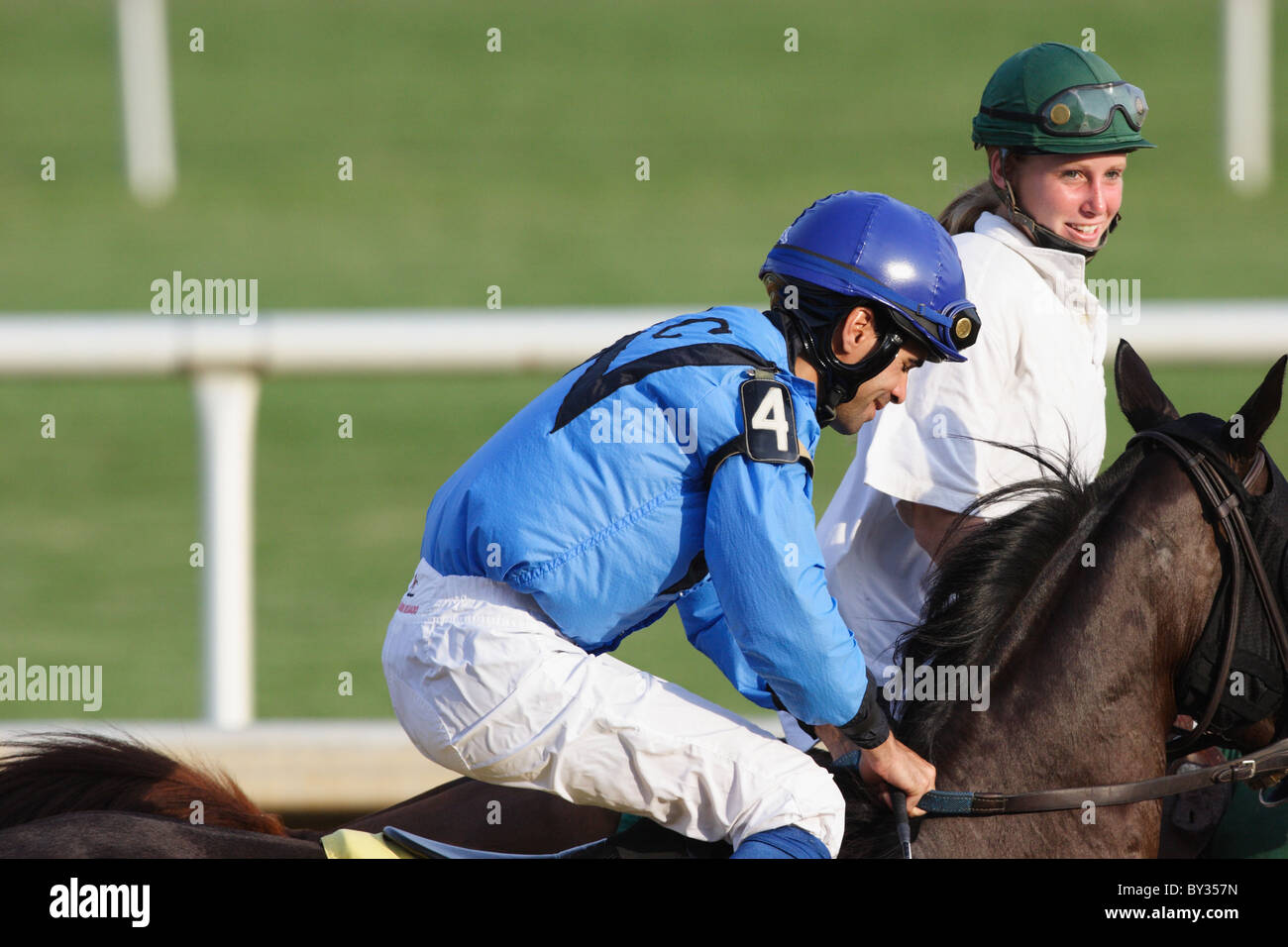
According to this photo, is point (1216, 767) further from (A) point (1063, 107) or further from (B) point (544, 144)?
(B) point (544, 144)

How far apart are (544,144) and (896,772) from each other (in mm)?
15308

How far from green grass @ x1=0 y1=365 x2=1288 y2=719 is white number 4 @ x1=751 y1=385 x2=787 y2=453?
1853mm

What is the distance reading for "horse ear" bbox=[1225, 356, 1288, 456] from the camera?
281cm

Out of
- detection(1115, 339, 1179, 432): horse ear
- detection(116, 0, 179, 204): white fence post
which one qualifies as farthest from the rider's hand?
detection(116, 0, 179, 204): white fence post

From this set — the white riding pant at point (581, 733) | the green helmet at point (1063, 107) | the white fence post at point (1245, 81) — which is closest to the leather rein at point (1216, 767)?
the white riding pant at point (581, 733)

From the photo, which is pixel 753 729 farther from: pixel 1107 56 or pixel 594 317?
pixel 1107 56

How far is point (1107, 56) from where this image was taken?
1808 centimetres

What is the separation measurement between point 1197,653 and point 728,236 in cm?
1178

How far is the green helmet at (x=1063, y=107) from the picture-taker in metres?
3.47

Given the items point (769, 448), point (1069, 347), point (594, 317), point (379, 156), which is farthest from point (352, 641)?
point (379, 156)

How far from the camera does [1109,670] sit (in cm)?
297

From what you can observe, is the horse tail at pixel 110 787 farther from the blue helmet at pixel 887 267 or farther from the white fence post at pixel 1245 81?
the white fence post at pixel 1245 81

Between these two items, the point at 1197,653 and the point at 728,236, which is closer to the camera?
the point at 1197,653
